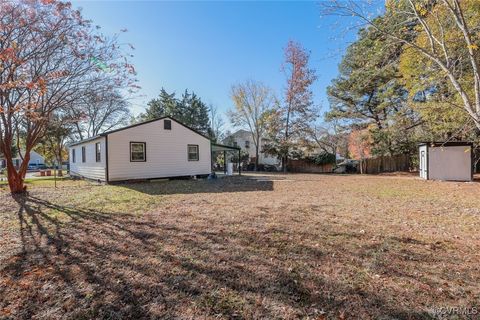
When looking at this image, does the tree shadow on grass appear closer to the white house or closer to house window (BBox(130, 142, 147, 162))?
the white house

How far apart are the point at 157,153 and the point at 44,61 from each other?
7.00m

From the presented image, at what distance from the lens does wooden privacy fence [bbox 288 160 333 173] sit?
75.2ft

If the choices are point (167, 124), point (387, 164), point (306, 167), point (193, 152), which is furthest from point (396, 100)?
point (167, 124)

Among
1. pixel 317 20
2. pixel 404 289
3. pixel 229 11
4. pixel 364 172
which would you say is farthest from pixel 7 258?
pixel 364 172

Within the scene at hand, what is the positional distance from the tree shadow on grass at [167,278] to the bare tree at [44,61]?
4.25 m

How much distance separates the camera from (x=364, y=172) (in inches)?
803

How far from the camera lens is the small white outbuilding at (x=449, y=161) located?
12617 mm

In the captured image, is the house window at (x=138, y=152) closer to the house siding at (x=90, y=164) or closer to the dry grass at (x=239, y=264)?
the house siding at (x=90, y=164)

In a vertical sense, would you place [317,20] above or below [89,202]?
above

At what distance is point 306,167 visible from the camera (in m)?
23.7

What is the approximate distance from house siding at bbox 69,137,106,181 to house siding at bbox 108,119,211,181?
66 cm

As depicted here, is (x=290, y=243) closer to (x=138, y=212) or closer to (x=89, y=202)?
(x=138, y=212)

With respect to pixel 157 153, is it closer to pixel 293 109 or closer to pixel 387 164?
pixel 293 109

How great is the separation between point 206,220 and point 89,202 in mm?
4367
